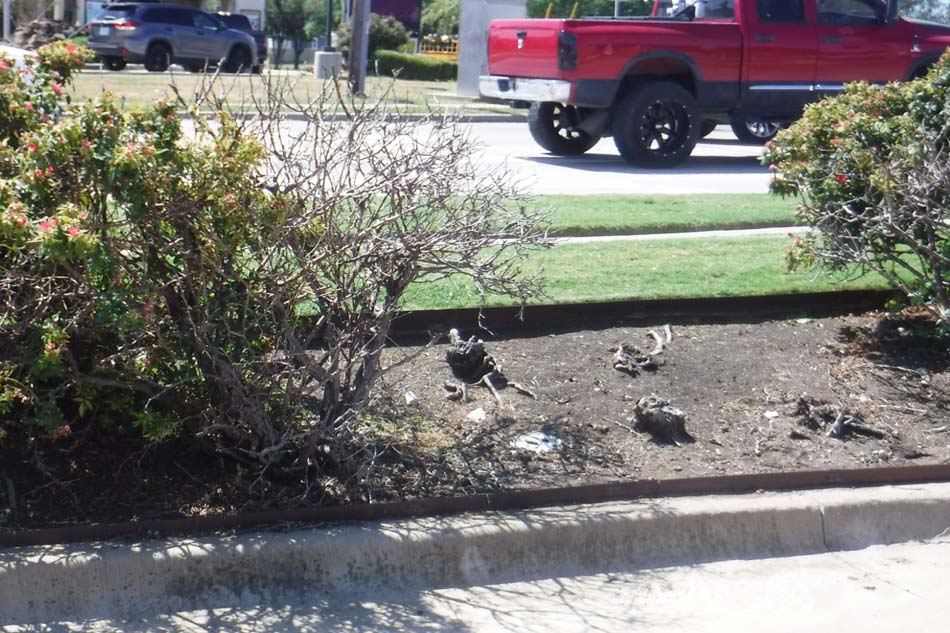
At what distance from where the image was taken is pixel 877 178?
6164mm

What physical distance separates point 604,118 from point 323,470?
35.0 feet

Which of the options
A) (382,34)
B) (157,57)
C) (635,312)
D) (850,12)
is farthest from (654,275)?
(382,34)

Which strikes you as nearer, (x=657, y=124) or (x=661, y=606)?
(x=661, y=606)

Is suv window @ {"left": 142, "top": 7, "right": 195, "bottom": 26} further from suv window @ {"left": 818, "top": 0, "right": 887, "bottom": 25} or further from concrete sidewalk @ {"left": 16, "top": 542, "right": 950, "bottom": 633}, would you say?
concrete sidewalk @ {"left": 16, "top": 542, "right": 950, "bottom": 633}

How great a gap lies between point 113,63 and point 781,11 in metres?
20.9

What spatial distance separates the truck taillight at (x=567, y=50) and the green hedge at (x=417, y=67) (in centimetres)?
2285

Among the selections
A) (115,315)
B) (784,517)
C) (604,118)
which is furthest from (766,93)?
(115,315)

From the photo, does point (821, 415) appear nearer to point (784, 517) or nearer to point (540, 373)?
point (784, 517)

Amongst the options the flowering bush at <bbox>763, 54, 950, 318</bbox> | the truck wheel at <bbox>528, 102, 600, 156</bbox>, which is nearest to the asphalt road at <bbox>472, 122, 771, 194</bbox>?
the truck wheel at <bbox>528, 102, 600, 156</bbox>

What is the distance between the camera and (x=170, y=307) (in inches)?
176

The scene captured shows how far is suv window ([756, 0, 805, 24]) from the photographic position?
1481 cm

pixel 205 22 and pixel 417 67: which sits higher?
pixel 205 22

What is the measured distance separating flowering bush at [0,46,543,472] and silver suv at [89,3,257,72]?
83.6ft

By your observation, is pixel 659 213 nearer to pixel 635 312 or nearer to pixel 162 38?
pixel 635 312
